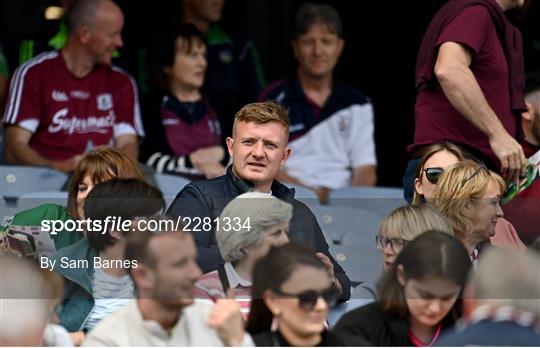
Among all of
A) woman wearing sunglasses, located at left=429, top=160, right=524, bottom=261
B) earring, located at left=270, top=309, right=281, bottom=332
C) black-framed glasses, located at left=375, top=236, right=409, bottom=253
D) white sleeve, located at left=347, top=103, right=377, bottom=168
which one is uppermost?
woman wearing sunglasses, located at left=429, top=160, right=524, bottom=261

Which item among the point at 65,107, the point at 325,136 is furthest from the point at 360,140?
the point at 65,107

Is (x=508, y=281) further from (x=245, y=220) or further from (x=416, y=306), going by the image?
(x=245, y=220)

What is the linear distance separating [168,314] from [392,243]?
708 mm

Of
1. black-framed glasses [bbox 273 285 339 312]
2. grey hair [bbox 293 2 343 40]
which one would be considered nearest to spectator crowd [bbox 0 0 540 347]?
black-framed glasses [bbox 273 285 339 312]

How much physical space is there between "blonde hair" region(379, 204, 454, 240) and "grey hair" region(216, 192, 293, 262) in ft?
1.01

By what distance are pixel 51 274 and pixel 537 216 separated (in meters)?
1.43

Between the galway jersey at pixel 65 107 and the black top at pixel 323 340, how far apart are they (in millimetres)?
2693

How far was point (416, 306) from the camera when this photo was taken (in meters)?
3.84

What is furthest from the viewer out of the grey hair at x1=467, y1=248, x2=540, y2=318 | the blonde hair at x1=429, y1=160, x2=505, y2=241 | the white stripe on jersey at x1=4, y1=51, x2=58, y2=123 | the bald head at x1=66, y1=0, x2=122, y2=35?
the bald head at x1=66, y1=0, x2=122, y2=35

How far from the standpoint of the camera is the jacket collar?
13.7ft

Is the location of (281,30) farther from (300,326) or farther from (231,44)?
(300,326)

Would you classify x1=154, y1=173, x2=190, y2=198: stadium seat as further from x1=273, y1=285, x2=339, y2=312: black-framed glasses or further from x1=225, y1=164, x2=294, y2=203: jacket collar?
x1=273, y1=285, x2=339, y2=312: black-framed glasses

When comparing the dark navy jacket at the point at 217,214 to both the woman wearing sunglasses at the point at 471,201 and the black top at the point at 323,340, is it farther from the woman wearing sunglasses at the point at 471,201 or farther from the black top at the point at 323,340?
the woman wearing sunglasses at the point at 471,201

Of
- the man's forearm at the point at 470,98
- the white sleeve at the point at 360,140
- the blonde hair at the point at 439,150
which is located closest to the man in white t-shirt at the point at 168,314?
the blonde hair at the point at 439,150
